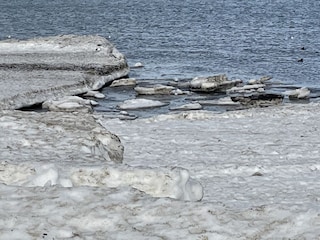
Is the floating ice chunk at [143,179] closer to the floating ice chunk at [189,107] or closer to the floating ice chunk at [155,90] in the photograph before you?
the floating ice chunk at [189,107]

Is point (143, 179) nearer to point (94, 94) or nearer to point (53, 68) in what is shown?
point (94, 94)

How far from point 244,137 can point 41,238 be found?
38.0ft

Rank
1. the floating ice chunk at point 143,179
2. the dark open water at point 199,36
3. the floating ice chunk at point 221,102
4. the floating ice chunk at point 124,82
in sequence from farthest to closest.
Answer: the dark open water at point 199,36 → the floating ice chunk at point 124,82 → the floating ice chunk at point 221,102 → the floating ice chunk at point 143,179

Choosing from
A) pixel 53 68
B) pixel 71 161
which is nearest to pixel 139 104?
pixel 53 68

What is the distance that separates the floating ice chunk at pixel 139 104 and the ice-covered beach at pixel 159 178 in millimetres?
4498

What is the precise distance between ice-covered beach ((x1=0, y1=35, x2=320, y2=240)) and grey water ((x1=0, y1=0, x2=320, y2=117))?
10.9 meters

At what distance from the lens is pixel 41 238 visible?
19.4ft

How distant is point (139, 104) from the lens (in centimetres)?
2508

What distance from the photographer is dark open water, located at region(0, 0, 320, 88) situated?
35000 millimetres

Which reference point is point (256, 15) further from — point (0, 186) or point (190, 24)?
point (0, 186)

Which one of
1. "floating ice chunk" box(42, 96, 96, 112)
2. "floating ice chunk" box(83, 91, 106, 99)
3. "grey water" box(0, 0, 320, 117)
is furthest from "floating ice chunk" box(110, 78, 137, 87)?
"floating ice chunk" box(42, 96, 96, 112)

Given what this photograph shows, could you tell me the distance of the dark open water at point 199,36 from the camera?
1378 inches

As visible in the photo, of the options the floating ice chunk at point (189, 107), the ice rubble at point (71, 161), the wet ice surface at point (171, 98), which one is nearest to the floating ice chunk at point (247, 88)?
the wet ice surface at point (171, 98)

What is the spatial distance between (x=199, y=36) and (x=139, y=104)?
86.0 feet
